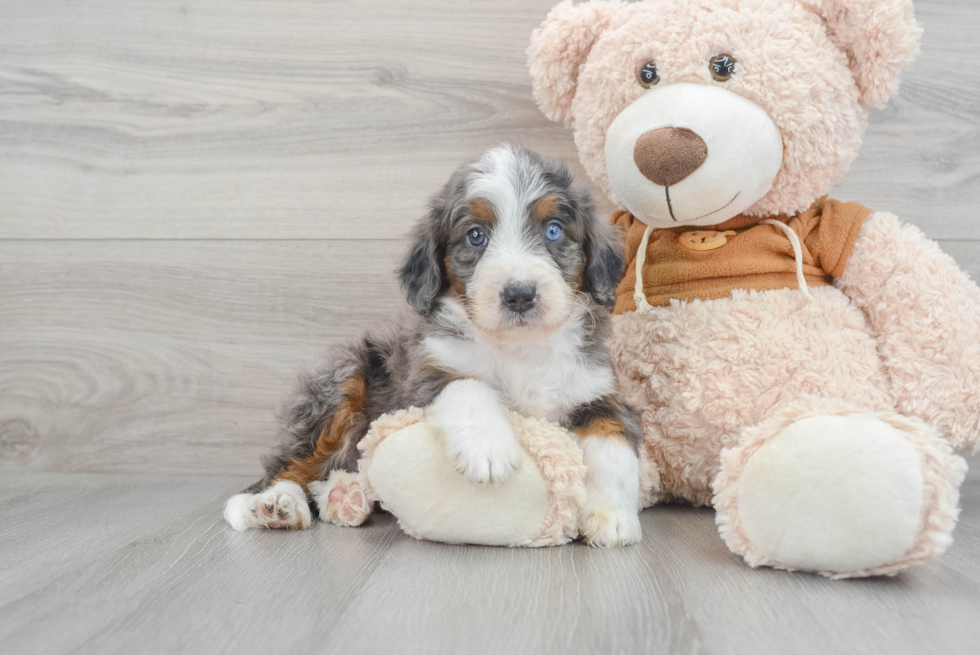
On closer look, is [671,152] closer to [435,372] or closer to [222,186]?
[435,372]

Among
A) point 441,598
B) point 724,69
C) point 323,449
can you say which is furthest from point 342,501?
point 724,69

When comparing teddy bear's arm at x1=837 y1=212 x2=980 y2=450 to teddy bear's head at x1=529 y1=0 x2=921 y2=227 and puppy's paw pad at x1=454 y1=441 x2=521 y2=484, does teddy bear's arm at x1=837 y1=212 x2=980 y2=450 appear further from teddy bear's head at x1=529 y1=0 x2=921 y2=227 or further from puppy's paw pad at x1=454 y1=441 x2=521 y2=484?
puppy's paw pad at x1=454 y1=441 x2=521 y2=484

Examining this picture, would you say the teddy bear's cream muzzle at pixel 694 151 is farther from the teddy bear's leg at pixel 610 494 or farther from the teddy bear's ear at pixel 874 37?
the teddy bear's leg at pixel 610 494

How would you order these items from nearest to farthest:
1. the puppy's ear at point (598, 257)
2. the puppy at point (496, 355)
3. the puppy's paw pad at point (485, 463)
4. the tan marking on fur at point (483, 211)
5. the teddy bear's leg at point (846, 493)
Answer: the teddy bear's leg at point (846, 493), the puppy's paw pad at point (485, 463), the puppy at point (496, 355), the tan marking on fur at point (483, 211), the puppy's ear at point (598, 257)

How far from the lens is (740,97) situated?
2.06 metres

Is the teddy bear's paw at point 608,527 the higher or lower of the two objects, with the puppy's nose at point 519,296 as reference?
lower

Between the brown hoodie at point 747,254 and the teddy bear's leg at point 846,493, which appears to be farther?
the brown hoodie at point 747,254

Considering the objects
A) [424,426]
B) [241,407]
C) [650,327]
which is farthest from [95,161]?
[650,327]

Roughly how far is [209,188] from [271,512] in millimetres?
1367

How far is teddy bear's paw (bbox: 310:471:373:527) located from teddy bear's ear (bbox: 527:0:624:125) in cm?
133

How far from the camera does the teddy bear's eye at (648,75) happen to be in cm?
213

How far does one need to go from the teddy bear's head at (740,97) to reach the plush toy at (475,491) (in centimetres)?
77

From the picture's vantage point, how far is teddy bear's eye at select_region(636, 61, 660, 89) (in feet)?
6.99

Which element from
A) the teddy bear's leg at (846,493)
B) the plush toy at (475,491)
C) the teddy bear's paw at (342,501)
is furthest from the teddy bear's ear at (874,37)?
the teddy bear's paw at (342,501)
